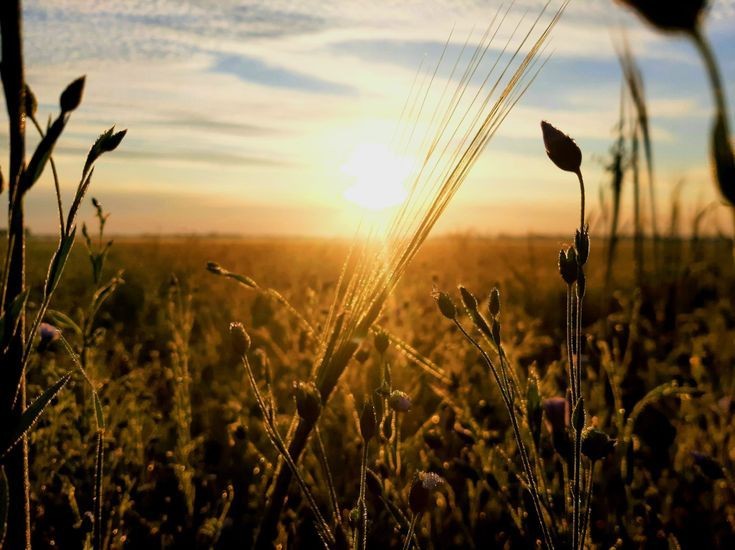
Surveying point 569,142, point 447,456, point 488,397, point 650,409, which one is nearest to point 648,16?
point 569,142

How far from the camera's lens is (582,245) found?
83 cm

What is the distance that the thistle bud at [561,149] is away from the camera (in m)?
0.78

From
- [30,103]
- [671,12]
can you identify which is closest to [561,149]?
[671,12]

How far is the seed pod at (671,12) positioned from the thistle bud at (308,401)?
0.54 m

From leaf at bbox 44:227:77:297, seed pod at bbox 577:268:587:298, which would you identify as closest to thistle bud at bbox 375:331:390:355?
seed pod at bbox 577:268:587:298

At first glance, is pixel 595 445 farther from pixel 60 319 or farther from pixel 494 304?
pixel 60 319

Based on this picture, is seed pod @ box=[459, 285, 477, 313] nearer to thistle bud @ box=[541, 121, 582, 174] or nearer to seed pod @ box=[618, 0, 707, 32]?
thistle bud @ box=[541, 121, 582, 174]

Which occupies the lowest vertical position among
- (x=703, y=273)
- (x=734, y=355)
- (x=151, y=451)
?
(x=151, y=451)

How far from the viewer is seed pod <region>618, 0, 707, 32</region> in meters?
0.33

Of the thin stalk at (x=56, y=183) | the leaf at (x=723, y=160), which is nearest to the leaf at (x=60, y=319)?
the thin stalk at (x=56, y=183)

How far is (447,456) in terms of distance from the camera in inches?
95.0

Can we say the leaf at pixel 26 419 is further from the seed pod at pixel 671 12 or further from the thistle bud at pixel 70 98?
the seed pod at pixel 671 12

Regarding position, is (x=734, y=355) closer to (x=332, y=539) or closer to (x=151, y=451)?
(x=151, y=451)

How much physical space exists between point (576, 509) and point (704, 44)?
1.97ft
